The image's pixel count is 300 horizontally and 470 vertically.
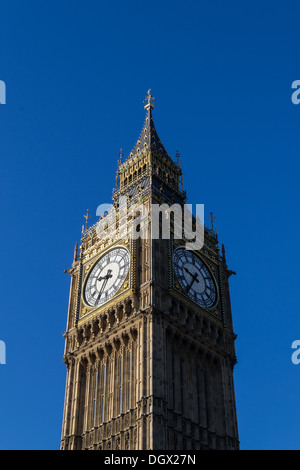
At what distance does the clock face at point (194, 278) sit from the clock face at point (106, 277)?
467cm

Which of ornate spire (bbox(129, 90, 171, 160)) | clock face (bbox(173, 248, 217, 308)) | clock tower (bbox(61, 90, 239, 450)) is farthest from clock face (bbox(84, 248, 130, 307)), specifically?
ornate spire (bbox(129, 90, 171, 160))

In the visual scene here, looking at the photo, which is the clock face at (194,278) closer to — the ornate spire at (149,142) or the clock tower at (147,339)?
the clock tower at (147,339)

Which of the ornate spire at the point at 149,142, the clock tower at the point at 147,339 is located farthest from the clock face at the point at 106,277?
the ornate spire at the point at 149,142

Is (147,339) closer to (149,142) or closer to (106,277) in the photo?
(106,277)

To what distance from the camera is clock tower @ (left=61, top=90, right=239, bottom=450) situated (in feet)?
191

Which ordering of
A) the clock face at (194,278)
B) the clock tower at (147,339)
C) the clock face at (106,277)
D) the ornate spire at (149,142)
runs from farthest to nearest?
the ornate spire at (149,142)
the clock face at (194,278)
the clock face at (106,277)
the clock tower at (147,339)

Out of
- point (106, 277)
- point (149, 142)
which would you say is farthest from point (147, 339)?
point (149, 142)

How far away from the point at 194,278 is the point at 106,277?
25.7ft

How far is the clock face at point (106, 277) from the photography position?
217 feet

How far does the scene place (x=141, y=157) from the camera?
80.8 m

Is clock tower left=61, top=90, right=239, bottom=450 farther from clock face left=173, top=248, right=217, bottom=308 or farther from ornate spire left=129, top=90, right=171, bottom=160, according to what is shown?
ornate spire left=129, top=90, right=171, bottom=160

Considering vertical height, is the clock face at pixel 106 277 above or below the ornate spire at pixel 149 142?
below
